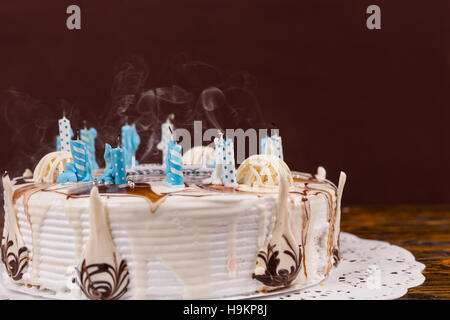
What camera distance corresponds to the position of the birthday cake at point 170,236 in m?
4.06

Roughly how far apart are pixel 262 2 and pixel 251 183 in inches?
203

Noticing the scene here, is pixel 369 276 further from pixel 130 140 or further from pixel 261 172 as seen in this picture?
pixel 130 140

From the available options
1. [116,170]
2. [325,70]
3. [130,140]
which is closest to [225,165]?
[116,170]

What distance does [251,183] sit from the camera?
4.76 metres

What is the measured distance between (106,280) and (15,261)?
1.05m

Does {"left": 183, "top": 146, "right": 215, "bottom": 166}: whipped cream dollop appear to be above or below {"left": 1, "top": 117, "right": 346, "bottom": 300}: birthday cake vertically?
above

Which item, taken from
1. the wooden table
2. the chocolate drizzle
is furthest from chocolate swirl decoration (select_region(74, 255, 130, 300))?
the wooden table

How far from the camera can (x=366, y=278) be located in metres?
4.84

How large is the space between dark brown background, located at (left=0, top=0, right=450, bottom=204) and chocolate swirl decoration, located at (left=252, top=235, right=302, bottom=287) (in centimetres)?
382

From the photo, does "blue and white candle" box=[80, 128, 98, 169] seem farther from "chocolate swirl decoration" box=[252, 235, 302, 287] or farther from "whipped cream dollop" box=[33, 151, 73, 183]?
"chocolate swirl decoration" box=[252, 235, 302, 287]

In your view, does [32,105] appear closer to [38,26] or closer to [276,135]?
[38,26]

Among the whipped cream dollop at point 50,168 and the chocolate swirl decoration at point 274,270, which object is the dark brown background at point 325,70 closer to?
the whipped cream dollop at point 50,168

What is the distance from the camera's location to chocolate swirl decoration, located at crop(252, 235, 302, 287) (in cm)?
429

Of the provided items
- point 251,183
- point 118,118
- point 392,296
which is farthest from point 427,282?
point 118,118
